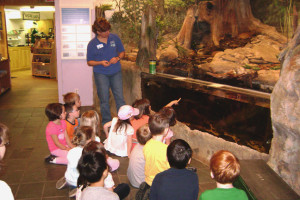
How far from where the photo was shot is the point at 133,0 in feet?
21.4

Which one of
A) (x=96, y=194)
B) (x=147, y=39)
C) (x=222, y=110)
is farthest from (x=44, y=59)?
(x=96, y=194)

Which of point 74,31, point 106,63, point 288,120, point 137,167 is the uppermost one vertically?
point 74,31

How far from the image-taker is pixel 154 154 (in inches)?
120

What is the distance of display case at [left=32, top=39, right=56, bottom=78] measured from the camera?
12702 millimetres

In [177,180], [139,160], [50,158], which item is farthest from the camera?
[50,158]

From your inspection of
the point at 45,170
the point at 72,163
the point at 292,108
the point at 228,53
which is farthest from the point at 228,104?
the point at 45,170

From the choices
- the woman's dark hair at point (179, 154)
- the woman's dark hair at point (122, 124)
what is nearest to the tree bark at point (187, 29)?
the woman's dark hair at point (122, 124)

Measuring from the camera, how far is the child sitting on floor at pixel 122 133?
4113 millimetres

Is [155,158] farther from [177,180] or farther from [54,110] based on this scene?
[54,110]

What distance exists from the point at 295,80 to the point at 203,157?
1971 millimetres

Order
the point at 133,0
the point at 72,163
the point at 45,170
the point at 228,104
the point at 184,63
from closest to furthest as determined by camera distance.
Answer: the point at 72,163, the point at 228,104, the point at 45,170, the point at 184,63, the point at 133,0

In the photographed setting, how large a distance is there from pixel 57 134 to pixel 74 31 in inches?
145

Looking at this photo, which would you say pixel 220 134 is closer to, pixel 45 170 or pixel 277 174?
pixel 277 174

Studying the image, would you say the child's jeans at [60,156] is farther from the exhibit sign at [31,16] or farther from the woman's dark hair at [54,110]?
the exhibit sign at [31,16]
